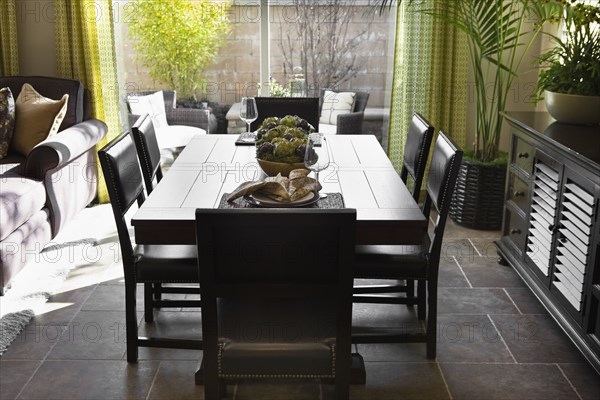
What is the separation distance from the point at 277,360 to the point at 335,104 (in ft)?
10.3

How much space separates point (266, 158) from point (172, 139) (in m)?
2.50

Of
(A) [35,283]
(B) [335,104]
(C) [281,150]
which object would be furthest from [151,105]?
(C) [281,150]

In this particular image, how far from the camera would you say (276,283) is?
199 cm

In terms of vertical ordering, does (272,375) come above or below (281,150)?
below

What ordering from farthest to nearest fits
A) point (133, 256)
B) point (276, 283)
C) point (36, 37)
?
point (36, 37) → point (133, 256) → point (276, 283)

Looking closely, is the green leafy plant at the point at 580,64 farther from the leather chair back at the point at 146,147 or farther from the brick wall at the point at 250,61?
the leather chair back at the point at 146,147

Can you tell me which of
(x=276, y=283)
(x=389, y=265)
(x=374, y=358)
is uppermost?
(x=276, y=283)

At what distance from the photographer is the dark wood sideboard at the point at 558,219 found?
2.67m

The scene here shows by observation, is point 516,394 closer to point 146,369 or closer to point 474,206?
point 146,369

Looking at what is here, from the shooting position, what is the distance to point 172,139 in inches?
202

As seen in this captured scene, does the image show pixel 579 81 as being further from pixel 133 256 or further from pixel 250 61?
pixel 250 61

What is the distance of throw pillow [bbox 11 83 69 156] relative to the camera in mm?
4219

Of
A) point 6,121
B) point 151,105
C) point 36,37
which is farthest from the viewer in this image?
point 151,105

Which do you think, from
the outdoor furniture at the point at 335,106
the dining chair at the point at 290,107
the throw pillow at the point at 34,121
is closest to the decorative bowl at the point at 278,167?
the dining chair at the point at 290,107
